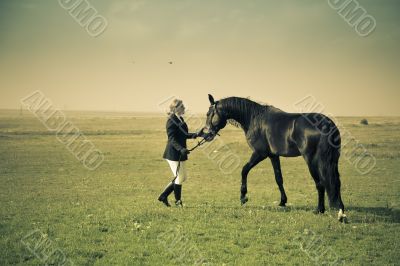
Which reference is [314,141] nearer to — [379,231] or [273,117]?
[273,117]

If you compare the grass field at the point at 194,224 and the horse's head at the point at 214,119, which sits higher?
the horse's head at the point at 214,119

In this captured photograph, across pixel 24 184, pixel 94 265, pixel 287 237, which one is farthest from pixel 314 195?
pixel 24 184

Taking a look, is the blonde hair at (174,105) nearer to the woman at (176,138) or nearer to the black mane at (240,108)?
the woman at (176,138)

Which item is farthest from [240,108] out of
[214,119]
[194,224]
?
[194,224]

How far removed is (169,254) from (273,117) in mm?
5360

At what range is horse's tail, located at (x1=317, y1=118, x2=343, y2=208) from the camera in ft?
29.7

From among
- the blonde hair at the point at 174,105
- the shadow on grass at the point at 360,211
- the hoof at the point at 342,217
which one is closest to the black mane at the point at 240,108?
the blonde hair at the point at 174,105

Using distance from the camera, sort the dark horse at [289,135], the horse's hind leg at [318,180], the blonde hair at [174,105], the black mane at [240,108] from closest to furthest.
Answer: the dark horse at [289,135]
the horse's hind leg at [318,180]
the blonde hair at [174,105]
the black mane at [240,108]

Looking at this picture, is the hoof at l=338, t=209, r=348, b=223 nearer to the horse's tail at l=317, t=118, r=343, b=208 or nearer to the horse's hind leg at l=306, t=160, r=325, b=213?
the horse's tail at l=317, t=118, r=343, b=208

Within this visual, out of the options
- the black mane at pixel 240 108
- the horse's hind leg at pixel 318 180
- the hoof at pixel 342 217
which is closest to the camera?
the hoof at pixel 342 217

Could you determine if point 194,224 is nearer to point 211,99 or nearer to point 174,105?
point 174,105

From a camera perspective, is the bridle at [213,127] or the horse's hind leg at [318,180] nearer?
the horse's hind leg at [318,180]

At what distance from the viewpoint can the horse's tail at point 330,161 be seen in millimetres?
9062

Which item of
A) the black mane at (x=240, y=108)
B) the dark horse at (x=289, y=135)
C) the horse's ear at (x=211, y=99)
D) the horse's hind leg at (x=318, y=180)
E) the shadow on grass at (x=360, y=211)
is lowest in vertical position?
the shadow on grass at (x=360, y=211)
